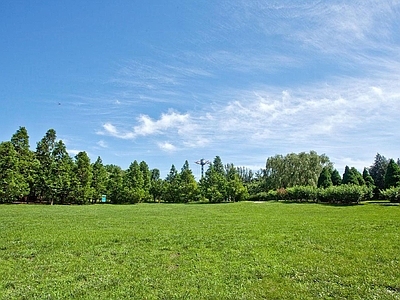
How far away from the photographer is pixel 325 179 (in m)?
55.6

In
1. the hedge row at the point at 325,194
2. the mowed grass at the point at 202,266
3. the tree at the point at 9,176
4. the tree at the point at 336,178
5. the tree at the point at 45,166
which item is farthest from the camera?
the tree at the point at 336,178

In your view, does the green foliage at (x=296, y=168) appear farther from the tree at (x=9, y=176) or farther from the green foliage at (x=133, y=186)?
the tree at (x=9, y=176)

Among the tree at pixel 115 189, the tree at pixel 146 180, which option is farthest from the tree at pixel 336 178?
the tree at pixel 115 189

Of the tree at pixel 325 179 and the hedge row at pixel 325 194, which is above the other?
the tree at pixel 325 179

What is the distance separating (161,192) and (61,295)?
231ft

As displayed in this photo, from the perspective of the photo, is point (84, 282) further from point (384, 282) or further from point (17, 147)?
point (17, 147)

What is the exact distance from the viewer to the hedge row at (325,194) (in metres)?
42.3

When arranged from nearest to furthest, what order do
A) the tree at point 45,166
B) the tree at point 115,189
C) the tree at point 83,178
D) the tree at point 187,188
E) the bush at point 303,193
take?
the bush at point 303,193
the tree at point 45,166
the tree at point 83,178
the tree at point 115,189
the tree at point 187,188

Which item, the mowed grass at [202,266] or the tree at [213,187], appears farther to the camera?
the tree at [213,187]

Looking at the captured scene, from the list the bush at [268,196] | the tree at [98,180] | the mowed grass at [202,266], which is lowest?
the mowed grass at [202,266]

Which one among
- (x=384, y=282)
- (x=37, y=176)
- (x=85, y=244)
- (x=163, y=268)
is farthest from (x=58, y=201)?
(x=384, y=282)

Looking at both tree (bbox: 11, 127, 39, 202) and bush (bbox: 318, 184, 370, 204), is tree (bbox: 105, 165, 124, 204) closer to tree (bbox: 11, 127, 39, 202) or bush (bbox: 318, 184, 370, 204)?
tree (bbox: 11, 127, 39, 202)

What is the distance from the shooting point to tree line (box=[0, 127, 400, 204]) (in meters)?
47.3

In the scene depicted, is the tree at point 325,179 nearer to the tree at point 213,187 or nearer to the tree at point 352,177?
the tree at point 352,177
